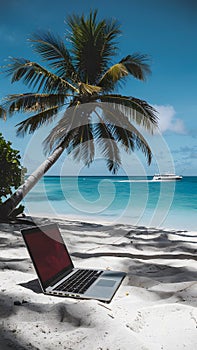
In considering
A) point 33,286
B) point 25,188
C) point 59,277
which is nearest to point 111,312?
point 59,277

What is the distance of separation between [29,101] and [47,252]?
6.14m

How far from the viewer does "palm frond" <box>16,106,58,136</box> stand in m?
7.88

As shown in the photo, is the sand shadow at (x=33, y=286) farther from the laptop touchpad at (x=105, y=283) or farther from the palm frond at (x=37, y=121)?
the palm frond at (x=37, y=121)

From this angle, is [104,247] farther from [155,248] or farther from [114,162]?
[114,162]

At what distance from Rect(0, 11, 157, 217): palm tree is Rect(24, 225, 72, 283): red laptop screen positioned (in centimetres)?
436

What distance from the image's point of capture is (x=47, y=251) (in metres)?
2.49

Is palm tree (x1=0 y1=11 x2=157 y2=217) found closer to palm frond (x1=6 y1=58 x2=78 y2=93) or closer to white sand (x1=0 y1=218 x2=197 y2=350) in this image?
palm frond (x1=6 y1=58 x2=78 y2=93)

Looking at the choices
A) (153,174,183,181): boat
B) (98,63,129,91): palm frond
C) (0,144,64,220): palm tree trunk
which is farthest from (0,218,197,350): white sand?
(153,174,183,181): boat

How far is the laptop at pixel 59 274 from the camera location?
2193 millimetres

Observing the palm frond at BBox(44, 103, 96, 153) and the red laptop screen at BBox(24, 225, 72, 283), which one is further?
the palm frond at BBox(44, 103, 96, 153)

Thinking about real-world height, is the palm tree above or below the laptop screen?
above

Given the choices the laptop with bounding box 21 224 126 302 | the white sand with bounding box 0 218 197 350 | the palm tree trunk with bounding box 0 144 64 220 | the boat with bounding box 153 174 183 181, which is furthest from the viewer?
the boat with bounding box 153 174 183 181

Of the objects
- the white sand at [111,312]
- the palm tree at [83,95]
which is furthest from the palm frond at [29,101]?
the white sand at [111,312]

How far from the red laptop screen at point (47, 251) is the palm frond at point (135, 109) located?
5.42 meters
